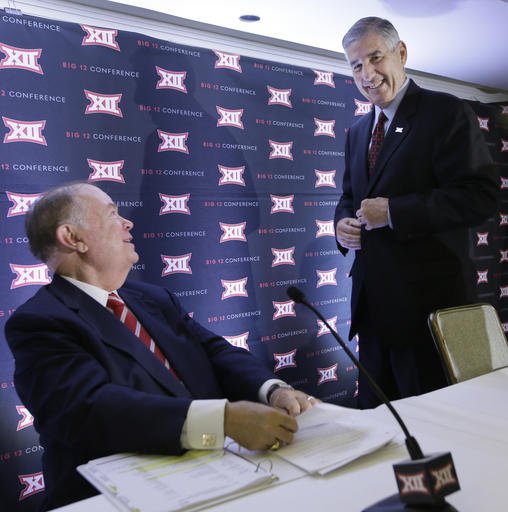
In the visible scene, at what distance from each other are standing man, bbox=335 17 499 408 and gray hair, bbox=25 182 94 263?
1.17m

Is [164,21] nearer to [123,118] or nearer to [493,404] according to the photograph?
[123,118]

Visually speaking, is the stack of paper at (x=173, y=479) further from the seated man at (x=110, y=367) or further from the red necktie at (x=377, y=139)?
the red necktie at (x=377, y=139)

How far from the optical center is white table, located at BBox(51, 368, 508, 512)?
84 centimetres

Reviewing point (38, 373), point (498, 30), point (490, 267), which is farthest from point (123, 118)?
point (490, 267)

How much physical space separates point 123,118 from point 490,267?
3.73 metres

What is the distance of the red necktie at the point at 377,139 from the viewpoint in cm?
233

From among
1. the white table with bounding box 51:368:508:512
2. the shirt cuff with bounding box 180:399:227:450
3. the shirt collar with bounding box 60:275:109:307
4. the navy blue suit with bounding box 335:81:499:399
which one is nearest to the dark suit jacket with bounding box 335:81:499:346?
the navy blue suit with bounding box 335:81:499:399

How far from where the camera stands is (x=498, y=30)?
3.76m

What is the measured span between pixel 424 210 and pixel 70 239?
1331 millimetres

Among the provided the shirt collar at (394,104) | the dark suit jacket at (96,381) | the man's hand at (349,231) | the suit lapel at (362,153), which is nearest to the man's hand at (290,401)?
the dark suit jacket at (96,381)

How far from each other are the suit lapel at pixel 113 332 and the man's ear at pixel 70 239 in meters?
0.13

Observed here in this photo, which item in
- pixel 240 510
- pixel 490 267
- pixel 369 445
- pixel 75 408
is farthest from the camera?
pixel 490 267

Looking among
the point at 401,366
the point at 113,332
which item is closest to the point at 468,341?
the point at 401,366

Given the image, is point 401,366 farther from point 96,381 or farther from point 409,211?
point 96,381
